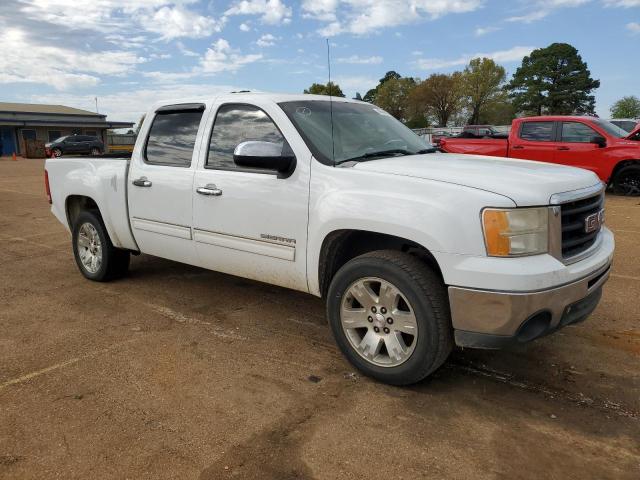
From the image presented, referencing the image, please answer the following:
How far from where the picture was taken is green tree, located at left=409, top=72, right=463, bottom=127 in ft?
246

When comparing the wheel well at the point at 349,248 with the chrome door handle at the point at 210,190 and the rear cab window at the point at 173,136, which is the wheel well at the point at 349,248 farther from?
the rear cab window at the point at 173,136

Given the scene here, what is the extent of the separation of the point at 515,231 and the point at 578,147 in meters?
9.88

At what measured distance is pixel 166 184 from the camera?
4.54 meters

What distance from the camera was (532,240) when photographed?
2.90 metres

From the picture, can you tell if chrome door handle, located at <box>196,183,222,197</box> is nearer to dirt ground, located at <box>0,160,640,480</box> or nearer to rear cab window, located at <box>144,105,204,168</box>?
rear cab window, located at <box>144,105,204,168</box>

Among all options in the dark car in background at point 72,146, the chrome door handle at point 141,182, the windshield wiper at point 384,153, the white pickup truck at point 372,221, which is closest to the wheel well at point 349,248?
the white pickup truck at point 372,221

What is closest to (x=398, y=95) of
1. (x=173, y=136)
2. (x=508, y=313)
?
(x=173, y=136)

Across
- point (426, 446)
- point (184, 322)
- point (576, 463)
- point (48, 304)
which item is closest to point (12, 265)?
point (48, 304)

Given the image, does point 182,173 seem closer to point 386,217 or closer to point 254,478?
point 386,217

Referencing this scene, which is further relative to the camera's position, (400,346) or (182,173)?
(182,173)

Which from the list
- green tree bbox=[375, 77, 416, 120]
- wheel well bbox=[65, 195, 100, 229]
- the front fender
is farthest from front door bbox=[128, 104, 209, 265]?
green tree bbox=[375, 77, 416, 120]

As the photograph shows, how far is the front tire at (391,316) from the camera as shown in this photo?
3068 millimetres

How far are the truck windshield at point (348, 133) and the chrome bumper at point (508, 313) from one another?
131cm

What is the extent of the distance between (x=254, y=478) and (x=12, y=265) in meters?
5.31
